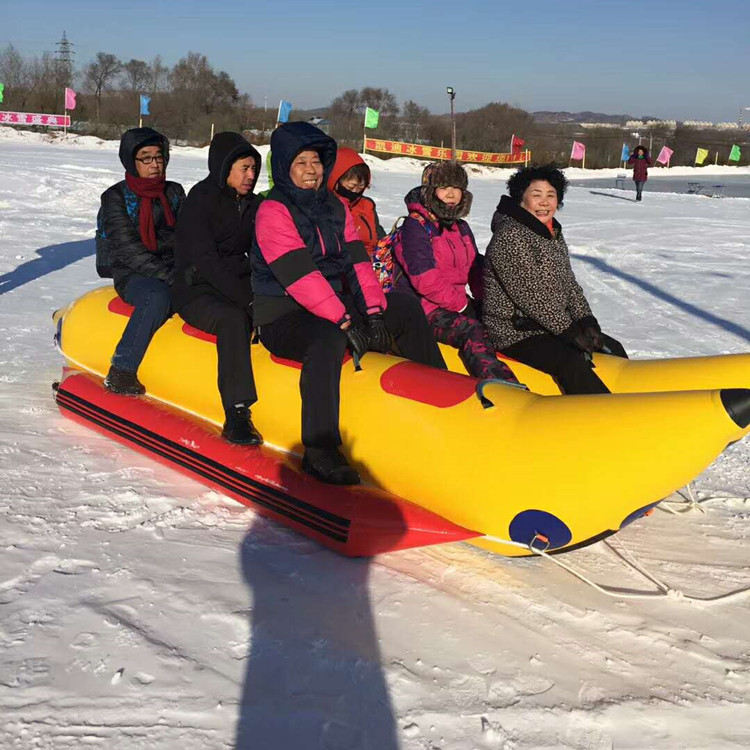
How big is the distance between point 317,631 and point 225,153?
2.47m

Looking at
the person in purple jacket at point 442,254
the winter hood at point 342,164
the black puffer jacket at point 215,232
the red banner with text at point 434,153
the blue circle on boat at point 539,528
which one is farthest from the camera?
the red banner with text at point 434,153

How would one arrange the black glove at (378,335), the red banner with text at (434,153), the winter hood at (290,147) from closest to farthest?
1. the winter hood at (290,147)
2. the black glove at (378,335)
3. the red banner with text at (434,153)

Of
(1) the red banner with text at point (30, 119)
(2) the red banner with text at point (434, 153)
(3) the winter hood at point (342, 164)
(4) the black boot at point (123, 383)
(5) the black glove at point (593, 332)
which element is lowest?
(4) the black boot at point (123, 383)

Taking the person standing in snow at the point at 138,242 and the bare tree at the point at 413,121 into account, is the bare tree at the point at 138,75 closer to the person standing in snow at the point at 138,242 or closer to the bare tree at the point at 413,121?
the bare tree at the point at 413,121

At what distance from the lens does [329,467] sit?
3062mm

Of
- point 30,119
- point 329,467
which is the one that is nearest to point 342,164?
point 329,467

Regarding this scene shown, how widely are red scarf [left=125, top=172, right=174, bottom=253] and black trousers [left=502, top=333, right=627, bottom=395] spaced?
7.00ft

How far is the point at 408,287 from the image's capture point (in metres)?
4.04

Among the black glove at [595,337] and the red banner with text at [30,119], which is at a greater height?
the red banner with text at [30,119]

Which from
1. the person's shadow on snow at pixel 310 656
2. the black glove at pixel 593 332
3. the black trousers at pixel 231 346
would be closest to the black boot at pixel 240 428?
the black trousers at pixel 231 346

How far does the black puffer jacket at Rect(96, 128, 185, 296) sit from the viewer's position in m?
4.27

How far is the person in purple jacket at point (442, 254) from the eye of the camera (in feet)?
12.4

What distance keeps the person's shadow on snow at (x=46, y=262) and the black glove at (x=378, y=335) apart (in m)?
4.91

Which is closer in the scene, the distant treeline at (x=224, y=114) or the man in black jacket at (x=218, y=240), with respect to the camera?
the man in black jacket at (x=218, y=240)
